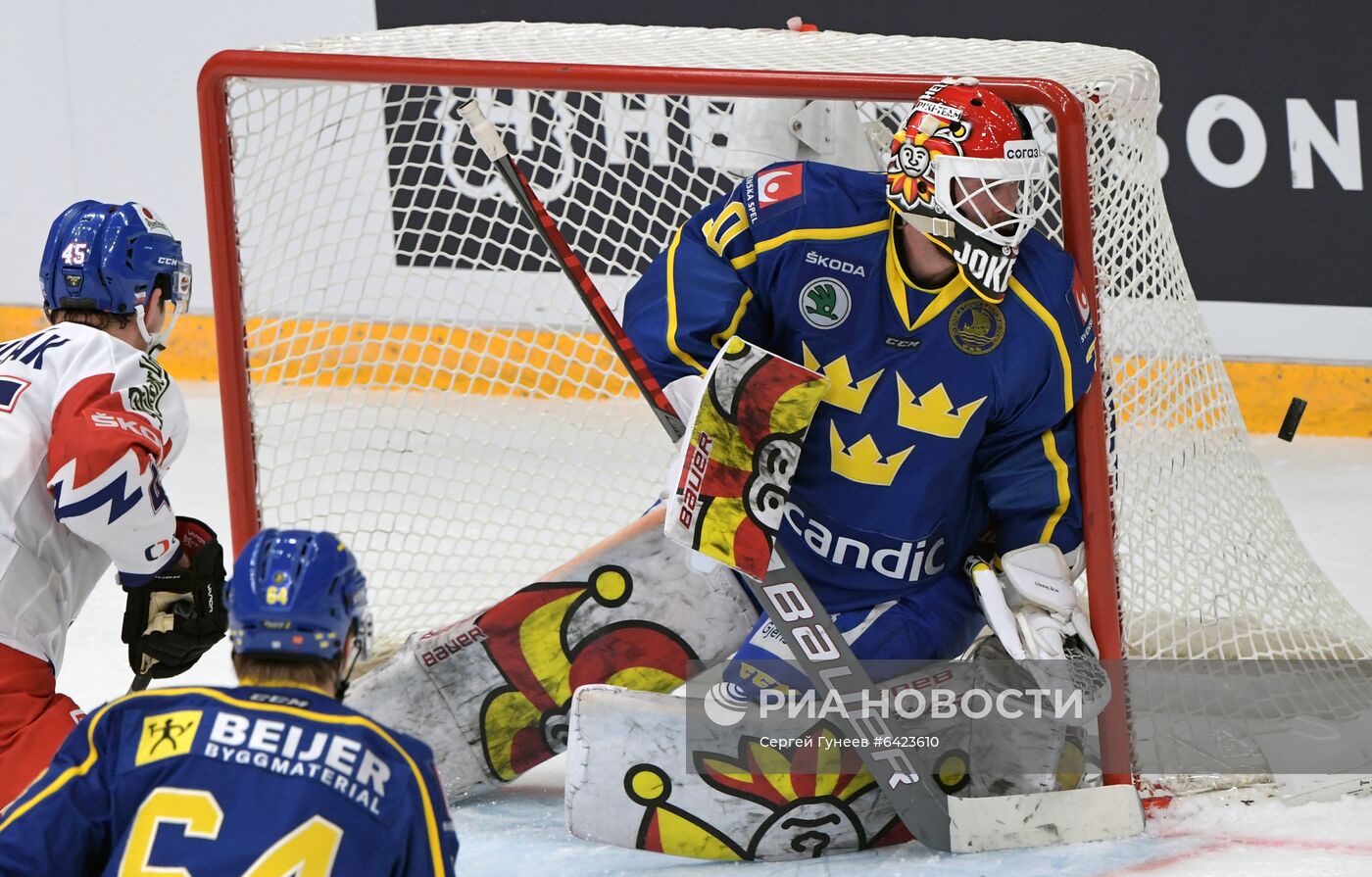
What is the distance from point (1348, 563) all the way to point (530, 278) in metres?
2.05

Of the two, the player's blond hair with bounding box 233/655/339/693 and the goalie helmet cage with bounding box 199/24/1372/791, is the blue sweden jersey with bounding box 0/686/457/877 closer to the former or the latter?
the player's blond hair with bounding box 233/655/339/693

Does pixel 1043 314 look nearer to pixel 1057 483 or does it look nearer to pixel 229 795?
pixel 1057 483

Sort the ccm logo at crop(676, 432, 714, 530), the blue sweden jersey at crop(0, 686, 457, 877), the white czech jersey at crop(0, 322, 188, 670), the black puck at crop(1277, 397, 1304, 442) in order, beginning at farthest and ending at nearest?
the black puck at crop(1277, 397, 1304, 442), the ccm logo at crop(676, 432, 714, 530), the white czech jersey at crop(0, 322, 188, 670), the blue sweden jersey at crop(0, 686, 457, 877)

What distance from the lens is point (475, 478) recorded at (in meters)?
4.02

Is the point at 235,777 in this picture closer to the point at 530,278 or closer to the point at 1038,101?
the point at 1038,101

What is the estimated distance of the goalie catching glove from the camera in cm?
252

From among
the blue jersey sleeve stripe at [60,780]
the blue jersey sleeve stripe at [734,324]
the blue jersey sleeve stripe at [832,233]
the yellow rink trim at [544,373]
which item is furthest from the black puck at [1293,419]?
the blue jersey sleeve stripe at [60,780]

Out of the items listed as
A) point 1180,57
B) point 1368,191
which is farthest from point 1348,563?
point 1180,57

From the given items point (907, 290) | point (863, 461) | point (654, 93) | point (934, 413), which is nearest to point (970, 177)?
point (907, 290)

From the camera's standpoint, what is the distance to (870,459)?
8.29 feet

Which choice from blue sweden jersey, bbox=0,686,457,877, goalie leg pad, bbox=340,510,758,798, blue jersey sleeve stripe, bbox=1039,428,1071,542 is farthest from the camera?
goalie leg pad, bbox=340,510,758,798

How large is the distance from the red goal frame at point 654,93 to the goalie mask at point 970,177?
0.37 ft

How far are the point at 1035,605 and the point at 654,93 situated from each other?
948 mm

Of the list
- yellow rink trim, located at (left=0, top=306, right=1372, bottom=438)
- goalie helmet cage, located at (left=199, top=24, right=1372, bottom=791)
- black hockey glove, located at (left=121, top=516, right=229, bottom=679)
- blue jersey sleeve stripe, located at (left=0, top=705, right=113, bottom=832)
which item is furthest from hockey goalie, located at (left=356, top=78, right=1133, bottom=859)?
yellow rink trim, located at (left=0, top=306, right=1372, bottom=438)
